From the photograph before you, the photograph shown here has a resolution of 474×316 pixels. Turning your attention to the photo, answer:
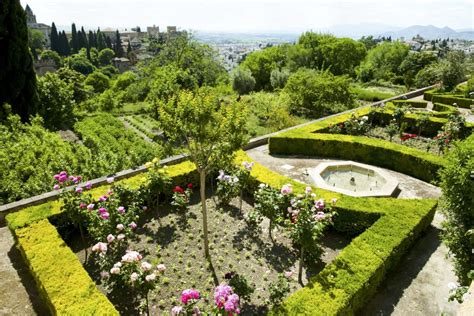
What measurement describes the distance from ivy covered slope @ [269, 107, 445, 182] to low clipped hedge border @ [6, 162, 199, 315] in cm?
865

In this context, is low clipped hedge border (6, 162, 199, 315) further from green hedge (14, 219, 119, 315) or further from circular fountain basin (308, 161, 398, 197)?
circular fountain basin (308, 161, 398, 197)

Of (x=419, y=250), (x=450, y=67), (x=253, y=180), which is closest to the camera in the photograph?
(x=419, y=250)

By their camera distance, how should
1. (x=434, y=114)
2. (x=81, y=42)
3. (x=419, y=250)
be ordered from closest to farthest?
(x=419, y=250), (x=434, y=114), (x=81, y=42)

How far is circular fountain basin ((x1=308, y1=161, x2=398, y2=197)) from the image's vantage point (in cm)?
1048

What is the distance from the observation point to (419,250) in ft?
26.9

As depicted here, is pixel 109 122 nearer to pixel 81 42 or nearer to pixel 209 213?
pixel 209 213

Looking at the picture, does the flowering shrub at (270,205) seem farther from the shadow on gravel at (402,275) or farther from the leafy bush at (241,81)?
the leafy bush at (241,81)

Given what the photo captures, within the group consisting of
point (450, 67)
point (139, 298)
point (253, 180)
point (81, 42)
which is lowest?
point (139, 298)

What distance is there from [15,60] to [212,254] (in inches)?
652

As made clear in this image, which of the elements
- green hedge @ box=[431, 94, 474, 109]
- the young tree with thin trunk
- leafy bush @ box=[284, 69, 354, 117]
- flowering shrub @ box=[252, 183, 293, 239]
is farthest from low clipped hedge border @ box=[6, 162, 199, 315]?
green hedge @ box=[431, 94, 474, 109]

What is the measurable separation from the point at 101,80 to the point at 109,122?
41062 mm

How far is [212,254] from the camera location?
7.85 m

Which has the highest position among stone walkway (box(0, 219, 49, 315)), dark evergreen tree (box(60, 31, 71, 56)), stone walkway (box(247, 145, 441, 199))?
dark evergreen tree (box(60, 31, 71, 56))

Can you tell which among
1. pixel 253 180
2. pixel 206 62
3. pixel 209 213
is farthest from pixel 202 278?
pixel 206 62
